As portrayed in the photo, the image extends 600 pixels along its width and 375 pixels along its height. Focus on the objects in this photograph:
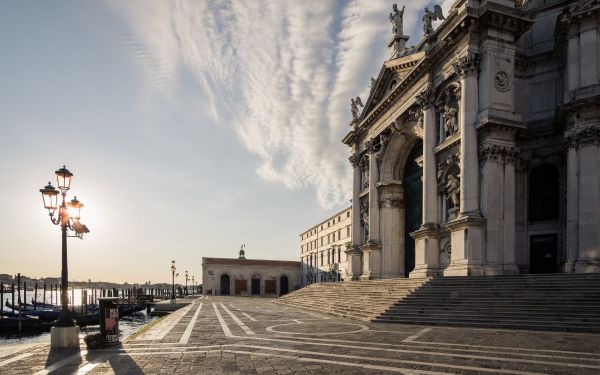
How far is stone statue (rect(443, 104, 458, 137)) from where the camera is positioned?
24.3 metres

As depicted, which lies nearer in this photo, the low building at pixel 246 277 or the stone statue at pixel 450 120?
the stone statue at pixel 450 120

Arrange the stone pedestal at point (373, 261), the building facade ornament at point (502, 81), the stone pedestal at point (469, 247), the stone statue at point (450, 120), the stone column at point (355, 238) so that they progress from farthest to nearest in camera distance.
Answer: the stone column at point (355, 238) < the stone pedestal at point (373, 261) < the stone statue at point (450, 120) < the building facade ornament at point (502, 81) < the stone pedestal at point (469, 247)

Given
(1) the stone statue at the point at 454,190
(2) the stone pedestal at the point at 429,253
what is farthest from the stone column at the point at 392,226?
(1) the stone statue at the point at 454,190

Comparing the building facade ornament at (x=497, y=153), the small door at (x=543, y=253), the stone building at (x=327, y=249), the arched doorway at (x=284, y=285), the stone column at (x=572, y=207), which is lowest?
the arched doorway at (x=284, y=285)

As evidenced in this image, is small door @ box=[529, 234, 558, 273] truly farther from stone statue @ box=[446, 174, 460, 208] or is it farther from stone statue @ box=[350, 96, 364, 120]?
stone statue @ box=[350, 96, 364, 120]

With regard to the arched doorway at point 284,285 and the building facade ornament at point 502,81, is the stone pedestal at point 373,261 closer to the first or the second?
the building facade ornament at point 502,81

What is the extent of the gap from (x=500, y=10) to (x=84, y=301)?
39.1 meters

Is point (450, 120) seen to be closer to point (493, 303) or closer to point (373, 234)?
point (493, 303)

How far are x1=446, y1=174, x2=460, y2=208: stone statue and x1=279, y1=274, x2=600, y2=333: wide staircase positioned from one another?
524cm

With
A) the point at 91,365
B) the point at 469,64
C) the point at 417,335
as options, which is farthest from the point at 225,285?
the point at 91,365

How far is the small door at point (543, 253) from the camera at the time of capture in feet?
76.9

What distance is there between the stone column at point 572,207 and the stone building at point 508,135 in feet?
0.17

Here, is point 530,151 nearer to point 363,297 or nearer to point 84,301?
point 363,297

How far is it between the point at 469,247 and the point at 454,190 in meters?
4.00
